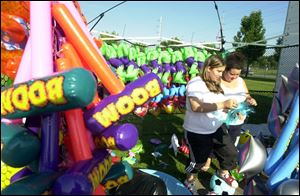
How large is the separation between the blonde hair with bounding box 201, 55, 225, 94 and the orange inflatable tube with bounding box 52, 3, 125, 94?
121cm

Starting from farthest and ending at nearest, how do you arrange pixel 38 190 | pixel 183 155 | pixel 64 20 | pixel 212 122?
pixel 183 155, pixel 212 122, pixel 64 20, pixel 38 190

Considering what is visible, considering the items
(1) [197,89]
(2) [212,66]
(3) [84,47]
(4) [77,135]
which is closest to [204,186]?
(1) [197,89]

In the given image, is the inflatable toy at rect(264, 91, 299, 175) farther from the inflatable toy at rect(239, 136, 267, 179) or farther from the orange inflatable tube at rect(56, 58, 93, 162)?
the orange inflatable tube at rect(56, 58, 93, 162)

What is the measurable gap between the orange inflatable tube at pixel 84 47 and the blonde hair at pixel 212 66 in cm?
121

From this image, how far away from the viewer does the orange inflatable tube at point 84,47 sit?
1792 mm

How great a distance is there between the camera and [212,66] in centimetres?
283

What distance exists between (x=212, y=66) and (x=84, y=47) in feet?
4.45

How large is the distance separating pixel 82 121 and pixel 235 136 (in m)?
2.37

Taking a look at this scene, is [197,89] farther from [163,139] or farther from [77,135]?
[163,139]

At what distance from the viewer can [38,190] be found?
1456 mm

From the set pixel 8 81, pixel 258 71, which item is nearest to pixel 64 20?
pixel 8 81

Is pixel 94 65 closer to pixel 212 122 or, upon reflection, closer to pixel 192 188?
pixel 212 122

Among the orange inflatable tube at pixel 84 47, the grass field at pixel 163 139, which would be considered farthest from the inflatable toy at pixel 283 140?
the grass field at pixel 163 139

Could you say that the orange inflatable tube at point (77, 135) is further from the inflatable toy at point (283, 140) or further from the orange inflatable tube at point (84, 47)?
the inflatable toy at point (283, 140)
